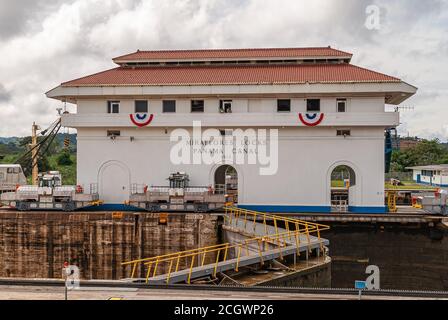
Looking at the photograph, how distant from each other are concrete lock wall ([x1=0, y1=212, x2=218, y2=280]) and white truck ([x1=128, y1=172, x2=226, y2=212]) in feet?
4.86

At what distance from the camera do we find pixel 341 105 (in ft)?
88.7

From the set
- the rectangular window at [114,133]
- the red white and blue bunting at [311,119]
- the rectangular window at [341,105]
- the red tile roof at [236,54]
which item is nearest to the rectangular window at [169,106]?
the rectangular window at [114,133]

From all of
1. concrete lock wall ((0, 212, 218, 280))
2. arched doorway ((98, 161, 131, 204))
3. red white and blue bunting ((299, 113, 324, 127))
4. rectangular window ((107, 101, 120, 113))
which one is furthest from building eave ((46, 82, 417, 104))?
concrete lock wall ((0, 212, 218, 280))

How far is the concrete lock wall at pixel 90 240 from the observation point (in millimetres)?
22781

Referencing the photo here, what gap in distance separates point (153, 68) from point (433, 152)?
69363mm

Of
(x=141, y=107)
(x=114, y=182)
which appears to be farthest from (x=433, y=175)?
(x=114, y=182)

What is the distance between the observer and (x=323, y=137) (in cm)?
2656

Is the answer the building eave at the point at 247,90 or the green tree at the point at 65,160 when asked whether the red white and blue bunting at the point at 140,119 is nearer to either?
the building eave at the point at 247,90

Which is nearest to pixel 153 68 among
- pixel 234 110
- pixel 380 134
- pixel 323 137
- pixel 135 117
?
pixel 135 117

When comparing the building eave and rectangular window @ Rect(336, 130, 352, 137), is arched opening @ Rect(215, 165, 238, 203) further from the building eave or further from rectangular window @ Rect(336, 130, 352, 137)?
rectangular window @ Rect(336, 130, 352, 137)

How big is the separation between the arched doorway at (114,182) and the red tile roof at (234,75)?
587cm

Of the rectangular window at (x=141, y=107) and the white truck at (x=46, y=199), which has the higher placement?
the rectangular window at (x=141, y=107)

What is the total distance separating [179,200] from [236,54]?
13157mm

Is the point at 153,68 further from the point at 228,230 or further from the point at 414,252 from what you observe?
the point at 414,252
